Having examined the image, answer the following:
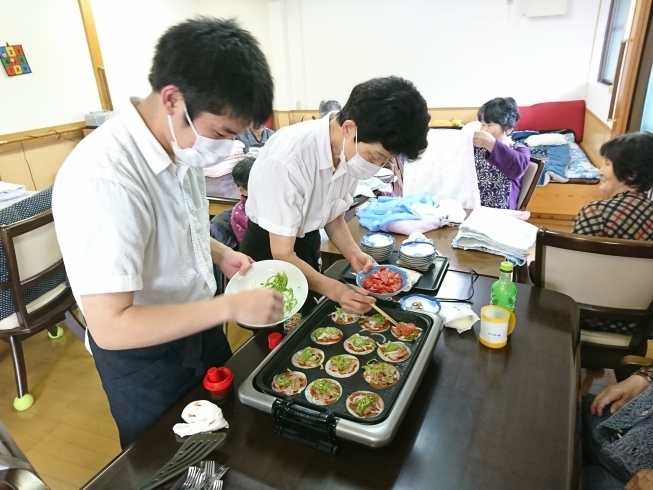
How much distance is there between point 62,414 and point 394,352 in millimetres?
1928

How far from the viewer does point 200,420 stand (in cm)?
94

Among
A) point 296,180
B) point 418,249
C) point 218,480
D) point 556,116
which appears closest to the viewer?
point 218,480

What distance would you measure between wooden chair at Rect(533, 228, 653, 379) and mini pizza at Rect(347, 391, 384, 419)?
935mm

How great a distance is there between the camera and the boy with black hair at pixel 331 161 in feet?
4.26

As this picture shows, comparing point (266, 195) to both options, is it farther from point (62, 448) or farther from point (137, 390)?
point (62, 448)

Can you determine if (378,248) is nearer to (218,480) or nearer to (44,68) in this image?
(218,480)

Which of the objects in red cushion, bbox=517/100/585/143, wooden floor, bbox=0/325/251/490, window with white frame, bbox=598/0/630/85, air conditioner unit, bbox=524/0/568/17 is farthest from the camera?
red cushion, bbox=517/100/585/143

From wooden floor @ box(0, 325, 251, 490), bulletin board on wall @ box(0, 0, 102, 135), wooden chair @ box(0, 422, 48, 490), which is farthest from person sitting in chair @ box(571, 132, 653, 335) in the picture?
bulletin board on wall @ box(0, 0, 102, 135)

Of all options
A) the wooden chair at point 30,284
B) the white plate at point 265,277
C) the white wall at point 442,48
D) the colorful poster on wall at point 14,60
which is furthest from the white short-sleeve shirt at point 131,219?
the white wall at point 442,48

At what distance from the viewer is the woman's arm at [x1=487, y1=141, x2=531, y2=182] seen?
2633 mm

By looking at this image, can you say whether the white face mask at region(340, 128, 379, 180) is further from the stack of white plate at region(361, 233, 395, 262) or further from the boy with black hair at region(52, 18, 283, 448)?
the boy with black hair at region(52, 18, 283, 448)

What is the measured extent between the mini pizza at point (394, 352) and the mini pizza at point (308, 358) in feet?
0.51

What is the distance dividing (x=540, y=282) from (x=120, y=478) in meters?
1.47

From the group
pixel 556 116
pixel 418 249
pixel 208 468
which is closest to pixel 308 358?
pixel 208 468
